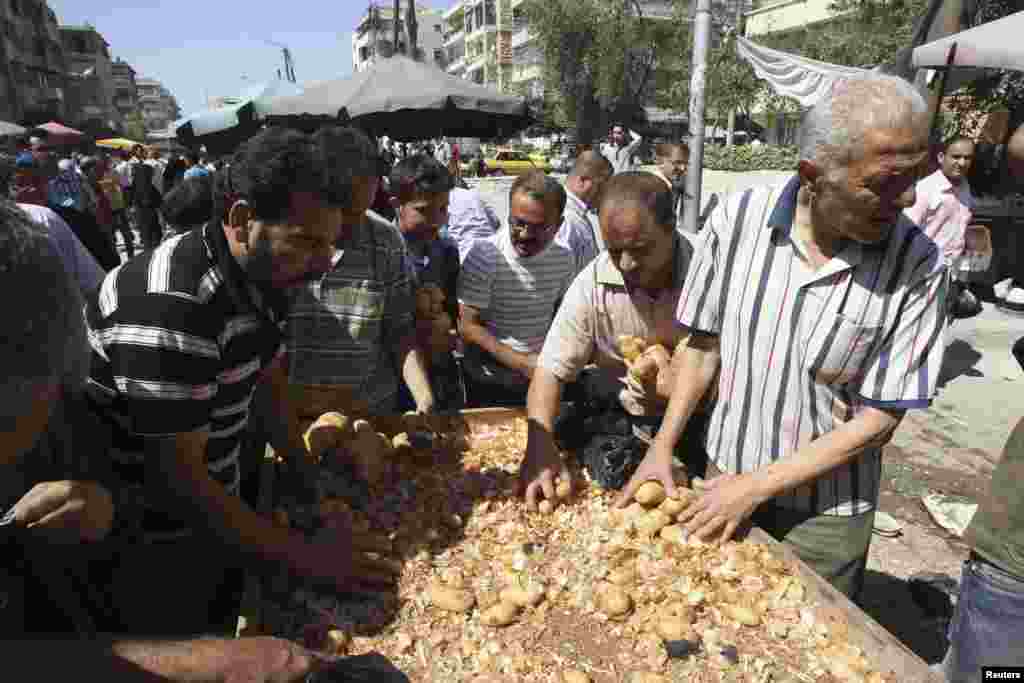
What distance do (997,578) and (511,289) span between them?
2269 mm

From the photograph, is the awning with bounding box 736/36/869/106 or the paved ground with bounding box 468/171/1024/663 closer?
the paved ground with bounding box 468/171/1024/663

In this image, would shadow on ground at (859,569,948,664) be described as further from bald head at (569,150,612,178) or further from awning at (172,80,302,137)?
awning at (172,80,302,137)

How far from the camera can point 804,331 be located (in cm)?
176

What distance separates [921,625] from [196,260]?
342 centimetres

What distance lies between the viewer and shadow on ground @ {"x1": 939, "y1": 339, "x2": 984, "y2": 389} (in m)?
5.97

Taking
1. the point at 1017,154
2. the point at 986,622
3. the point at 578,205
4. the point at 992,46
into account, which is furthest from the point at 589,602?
the point at 992,46

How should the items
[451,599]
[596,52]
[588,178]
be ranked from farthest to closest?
[596,52]
[588,178]
[451,599]

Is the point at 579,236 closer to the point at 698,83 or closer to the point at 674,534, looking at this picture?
the point at 674,534

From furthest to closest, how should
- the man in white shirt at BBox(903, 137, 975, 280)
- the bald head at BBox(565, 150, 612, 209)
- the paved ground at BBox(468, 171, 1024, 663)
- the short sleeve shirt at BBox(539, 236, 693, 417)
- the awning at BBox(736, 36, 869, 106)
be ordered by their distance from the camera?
1. the awning at BBox(736, 36, 869, 106)
2. the man in white shirt at BBox(903, 137, 975, 280)
3. the bald head at BBox(565, 150, 612, 209)
4. the paved ground at BBox(468, 171, 1024, 663)
5. the short sleeve shirt at BBox(539, 236, 693, 417)

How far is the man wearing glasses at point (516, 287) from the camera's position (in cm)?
322

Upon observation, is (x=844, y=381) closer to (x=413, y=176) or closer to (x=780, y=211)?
(x=780, y=211)

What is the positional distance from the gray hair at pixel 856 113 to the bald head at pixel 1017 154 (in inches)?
16.3

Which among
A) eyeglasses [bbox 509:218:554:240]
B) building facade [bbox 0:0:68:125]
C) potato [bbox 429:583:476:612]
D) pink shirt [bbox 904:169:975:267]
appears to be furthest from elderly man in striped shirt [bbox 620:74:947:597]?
building facade [bbox 0:0:68:125]

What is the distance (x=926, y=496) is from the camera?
3986 mm
